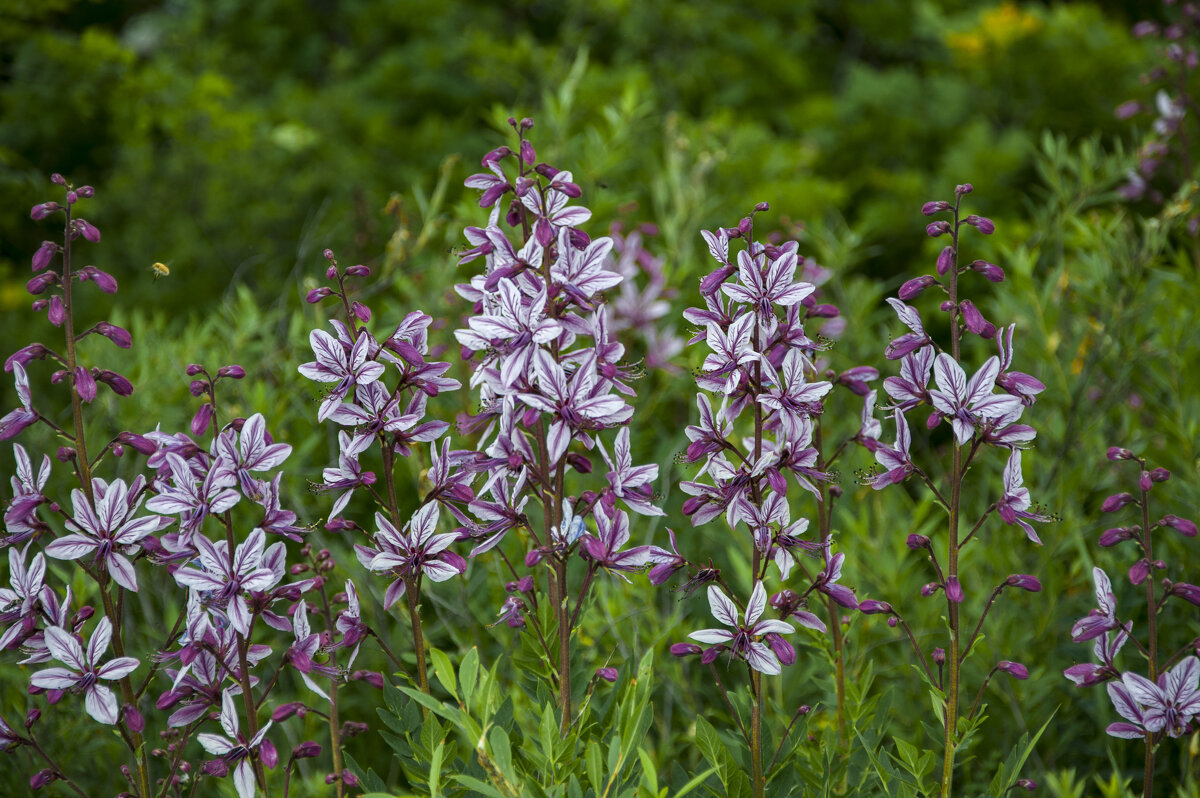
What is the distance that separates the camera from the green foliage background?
106 inches

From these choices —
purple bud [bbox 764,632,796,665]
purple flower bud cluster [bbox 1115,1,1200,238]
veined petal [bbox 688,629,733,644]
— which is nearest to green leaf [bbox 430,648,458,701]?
veined petal [bbox 688,629,733,644]

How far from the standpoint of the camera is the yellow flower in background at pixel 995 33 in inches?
255

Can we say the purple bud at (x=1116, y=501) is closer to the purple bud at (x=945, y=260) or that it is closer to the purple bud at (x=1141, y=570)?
the purple bud at (x=1141, y=570)

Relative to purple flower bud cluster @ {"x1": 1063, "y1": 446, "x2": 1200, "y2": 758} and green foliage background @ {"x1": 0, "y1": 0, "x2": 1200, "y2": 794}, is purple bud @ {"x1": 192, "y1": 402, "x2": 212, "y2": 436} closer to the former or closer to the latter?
green foliage background @ {"x1": 0, "y1": 0, "x2": 1200, "y2": 794}

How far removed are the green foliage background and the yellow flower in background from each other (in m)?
0.03

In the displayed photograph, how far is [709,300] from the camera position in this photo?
160 centimetres

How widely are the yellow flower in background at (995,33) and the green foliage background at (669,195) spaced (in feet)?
0.08

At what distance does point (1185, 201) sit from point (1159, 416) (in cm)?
68

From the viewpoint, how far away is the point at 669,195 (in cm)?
446

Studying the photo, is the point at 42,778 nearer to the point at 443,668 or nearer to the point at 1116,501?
the point at 443,668

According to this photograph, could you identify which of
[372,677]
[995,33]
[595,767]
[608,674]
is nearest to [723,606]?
[608,674]

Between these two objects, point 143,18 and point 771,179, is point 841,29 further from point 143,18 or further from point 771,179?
point 143,18

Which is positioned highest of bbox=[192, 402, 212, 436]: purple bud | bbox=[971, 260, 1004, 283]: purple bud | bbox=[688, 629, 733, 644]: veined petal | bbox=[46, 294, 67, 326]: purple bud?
bbox=[971, 260, 1004, 283]: purple bud

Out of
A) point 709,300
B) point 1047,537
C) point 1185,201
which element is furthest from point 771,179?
point 709,300
